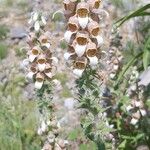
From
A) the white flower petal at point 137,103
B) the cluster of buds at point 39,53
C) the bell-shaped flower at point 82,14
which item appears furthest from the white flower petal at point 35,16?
A: the white flower petal at point 137,103

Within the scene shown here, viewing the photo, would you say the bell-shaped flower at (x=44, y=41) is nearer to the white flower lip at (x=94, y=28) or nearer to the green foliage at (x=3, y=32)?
the white flower lip at (x=94, y=28)

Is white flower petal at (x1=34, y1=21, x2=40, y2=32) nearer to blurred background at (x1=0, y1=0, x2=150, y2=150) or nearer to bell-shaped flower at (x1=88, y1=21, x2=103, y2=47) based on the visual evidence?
blurred background at (x1=0, y1=0, x2=150, y2=150)

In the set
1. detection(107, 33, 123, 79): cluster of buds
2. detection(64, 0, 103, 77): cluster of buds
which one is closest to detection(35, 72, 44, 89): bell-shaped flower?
detection(64, 0, 103, 77): cluster of buds

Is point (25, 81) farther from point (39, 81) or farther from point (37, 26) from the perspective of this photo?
point (37, 26)

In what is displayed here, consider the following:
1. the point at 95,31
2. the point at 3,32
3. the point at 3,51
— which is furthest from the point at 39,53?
the point at 3,32

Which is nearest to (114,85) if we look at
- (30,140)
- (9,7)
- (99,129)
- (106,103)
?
(106,103)
